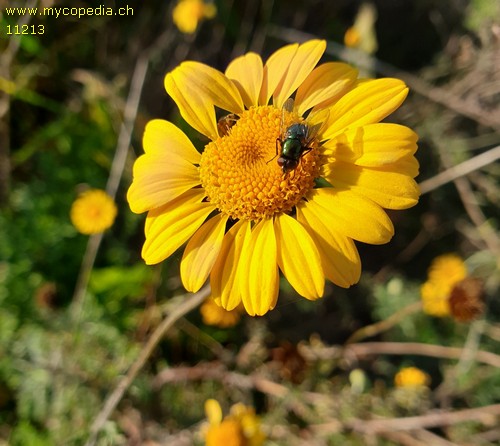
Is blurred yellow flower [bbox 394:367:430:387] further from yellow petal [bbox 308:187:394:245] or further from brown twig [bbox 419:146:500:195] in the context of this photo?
yellow petal [bbox 308:187:394:245]

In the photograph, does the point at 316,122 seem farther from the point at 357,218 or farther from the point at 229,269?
the point at 229,269

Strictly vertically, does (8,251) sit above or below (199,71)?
below

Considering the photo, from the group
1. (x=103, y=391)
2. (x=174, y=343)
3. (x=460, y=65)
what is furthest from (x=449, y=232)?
(x=103, y=391)

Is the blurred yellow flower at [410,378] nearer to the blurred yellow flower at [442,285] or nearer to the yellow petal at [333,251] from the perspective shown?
the blurred yellow flower at [442,285]

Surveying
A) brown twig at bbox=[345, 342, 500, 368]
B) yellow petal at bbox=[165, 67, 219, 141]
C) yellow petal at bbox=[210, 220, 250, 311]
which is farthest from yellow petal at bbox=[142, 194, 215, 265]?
brown twig at bbox=[345, 342, 500, 368]

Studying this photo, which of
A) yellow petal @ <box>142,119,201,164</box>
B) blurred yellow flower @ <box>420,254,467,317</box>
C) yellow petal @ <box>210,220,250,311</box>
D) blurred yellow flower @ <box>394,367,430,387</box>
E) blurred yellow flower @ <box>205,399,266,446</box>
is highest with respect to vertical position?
yellow petal @ <box>142,119,201,164</box>

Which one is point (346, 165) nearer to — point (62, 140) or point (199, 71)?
point (199, 71)
